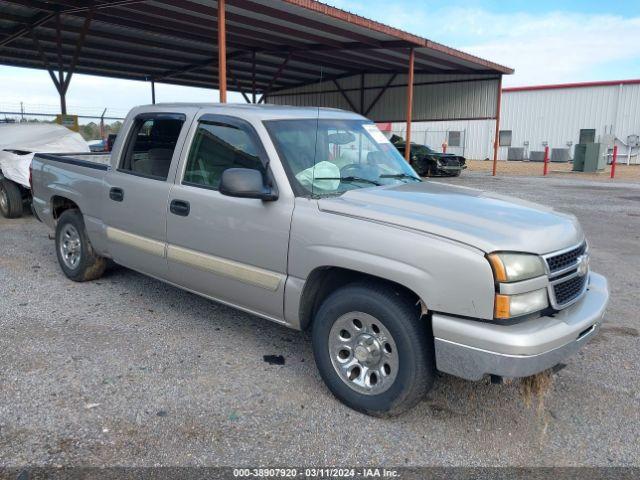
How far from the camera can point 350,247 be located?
3086mm

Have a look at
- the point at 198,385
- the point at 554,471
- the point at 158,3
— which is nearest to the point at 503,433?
the point at 554,471

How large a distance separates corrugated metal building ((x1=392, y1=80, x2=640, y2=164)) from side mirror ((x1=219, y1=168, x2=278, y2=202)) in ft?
106

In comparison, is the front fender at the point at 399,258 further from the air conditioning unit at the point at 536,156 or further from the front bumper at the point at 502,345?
the air conditioning unit at the point at 536,156

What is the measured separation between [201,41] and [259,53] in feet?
8.28

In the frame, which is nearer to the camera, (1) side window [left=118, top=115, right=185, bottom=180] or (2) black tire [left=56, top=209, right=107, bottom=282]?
(1) side window [left=118, top=115, right=185, bottom=180]

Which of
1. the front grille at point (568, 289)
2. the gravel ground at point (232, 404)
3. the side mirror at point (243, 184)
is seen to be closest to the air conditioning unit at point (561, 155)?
the gravel ground at point (232, 404)

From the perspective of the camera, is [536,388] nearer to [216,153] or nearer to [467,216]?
[467,216]

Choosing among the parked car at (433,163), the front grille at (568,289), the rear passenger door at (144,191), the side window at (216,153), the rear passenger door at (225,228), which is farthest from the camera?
the parked car at (433,163)

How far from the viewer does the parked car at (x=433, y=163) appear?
22.6 m

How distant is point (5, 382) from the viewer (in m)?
3.48

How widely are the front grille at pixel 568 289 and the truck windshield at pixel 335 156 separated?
1.43m

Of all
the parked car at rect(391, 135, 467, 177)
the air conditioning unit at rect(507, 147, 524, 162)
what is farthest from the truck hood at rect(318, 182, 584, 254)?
the air conditioning unit at rect(507, 147, 524, 162)

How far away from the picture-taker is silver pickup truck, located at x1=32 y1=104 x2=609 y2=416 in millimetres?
2740

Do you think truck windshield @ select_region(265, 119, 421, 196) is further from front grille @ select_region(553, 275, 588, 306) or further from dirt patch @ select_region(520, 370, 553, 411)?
dirt patch @ select_region(520, 370, 553, 411)
